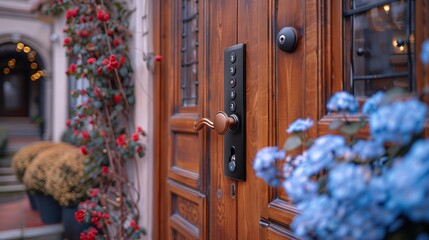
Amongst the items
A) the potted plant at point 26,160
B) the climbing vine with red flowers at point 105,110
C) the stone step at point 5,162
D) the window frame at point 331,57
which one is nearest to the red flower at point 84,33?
the climbing vine with red flowers at point 105,110

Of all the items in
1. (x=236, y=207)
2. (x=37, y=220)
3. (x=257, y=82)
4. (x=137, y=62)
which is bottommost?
(x=37, y=220)

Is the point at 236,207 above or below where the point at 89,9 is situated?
below

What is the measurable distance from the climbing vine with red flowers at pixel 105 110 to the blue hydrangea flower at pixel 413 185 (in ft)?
6.23

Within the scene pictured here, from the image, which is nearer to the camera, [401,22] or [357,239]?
[357,239]

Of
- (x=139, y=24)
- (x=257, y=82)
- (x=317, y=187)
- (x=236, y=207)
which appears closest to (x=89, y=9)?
(x=139, y=24)

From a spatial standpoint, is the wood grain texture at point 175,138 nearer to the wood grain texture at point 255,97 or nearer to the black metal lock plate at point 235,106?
the black metal lock plate at point 235,106

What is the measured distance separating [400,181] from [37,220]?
4.09 m

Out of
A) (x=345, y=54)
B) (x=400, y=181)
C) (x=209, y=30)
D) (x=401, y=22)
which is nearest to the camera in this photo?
(x=400, y=181)

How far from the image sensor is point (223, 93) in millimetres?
1495

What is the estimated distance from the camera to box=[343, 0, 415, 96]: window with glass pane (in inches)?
32.4

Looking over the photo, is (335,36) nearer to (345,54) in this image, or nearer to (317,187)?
(345,54)

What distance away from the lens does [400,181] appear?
1.36 ft

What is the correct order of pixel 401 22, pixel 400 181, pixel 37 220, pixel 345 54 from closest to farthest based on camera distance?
pixel 400 181, pixel 401 22, pixel 345 54, pixel 37 220

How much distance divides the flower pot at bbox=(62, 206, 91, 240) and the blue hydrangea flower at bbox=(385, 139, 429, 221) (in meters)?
2.80
